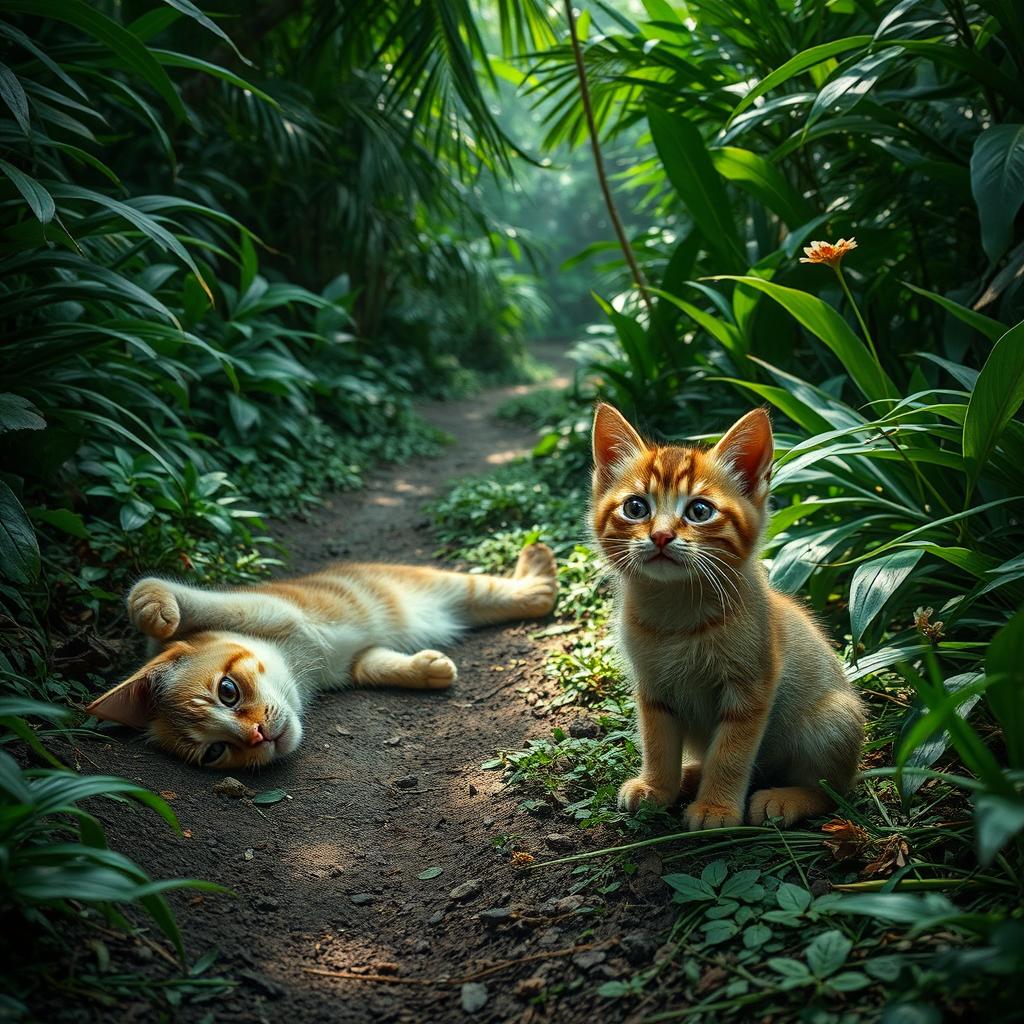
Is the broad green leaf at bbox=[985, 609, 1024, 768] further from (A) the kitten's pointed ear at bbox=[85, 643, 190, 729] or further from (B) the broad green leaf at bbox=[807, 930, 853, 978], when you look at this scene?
(A) the kitten's pointed ear at bbox=[85, 643, 190, 729]

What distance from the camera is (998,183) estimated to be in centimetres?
232

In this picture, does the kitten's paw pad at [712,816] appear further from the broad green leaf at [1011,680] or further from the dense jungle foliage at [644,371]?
the broad green leaf at [1011,680]

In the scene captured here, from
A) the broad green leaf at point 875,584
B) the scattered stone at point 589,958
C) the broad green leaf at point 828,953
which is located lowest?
the scattered stone at point 589,958

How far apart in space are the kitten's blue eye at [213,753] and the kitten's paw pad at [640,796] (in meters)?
1.17

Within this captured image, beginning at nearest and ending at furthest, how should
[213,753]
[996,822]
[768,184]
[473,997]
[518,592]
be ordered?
[996,822] → [473,997] → [213,753] → [768,184] → [518,592]

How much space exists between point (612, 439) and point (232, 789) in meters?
1.43

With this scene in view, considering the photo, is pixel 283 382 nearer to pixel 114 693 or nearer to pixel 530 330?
pixel 114 693

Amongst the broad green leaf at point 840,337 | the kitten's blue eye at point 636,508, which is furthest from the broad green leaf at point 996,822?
the broad green leaf at point 840,337

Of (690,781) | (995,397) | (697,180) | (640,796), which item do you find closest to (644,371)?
(697,180)

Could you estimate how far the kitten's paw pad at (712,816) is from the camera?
186 cm

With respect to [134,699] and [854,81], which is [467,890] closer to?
[134,699]

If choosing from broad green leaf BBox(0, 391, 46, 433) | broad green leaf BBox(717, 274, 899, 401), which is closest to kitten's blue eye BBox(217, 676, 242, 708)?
broad green leaf BBox(0, 391, 46, 433)

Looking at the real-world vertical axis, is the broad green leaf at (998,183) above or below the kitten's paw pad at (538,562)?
above

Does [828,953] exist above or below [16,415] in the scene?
below
